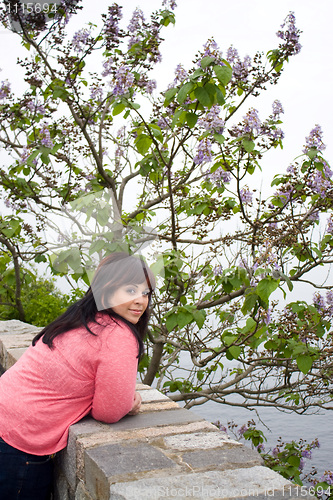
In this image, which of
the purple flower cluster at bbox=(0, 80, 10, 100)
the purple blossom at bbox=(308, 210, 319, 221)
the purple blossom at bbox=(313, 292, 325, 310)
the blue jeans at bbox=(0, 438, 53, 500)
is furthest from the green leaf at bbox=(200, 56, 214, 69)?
the purple flower cluster at bbox=(0, 80, 10, 100)

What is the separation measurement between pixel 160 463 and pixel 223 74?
5.35 ft

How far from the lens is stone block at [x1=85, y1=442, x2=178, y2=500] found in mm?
1362

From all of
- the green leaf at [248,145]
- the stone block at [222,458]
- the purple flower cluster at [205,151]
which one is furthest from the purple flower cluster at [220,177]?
the stone block at [222,458]

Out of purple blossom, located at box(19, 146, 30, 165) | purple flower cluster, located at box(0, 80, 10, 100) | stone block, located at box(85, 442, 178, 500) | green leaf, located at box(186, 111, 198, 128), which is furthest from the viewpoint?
purple flower cluster, located at box(0, 80, 10, 100)

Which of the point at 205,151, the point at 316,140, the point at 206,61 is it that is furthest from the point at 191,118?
the point at 316,140

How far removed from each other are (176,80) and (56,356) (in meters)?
2.01

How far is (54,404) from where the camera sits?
5.48 feet

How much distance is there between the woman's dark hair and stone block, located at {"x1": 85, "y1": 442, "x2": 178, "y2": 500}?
330mm

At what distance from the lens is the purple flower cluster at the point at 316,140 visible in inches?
117

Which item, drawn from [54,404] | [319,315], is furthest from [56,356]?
[319,315]

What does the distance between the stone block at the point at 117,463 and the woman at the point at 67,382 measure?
6.9 inches

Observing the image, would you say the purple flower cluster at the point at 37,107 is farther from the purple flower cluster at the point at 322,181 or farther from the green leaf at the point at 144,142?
the purple flower cluster at the point at 322,181

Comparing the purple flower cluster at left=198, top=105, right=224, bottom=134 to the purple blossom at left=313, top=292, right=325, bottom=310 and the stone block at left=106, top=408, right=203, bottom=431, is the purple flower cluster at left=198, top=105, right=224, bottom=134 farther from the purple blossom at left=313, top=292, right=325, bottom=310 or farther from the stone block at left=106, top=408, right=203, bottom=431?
the stone block at left=106, top=408, right=203, bottom=431

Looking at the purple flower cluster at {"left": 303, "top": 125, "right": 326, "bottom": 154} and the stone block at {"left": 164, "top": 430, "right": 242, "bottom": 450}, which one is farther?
the purple flower cluster at {"left": 303, "top": 125, "right": 326, "bottom": 154}
